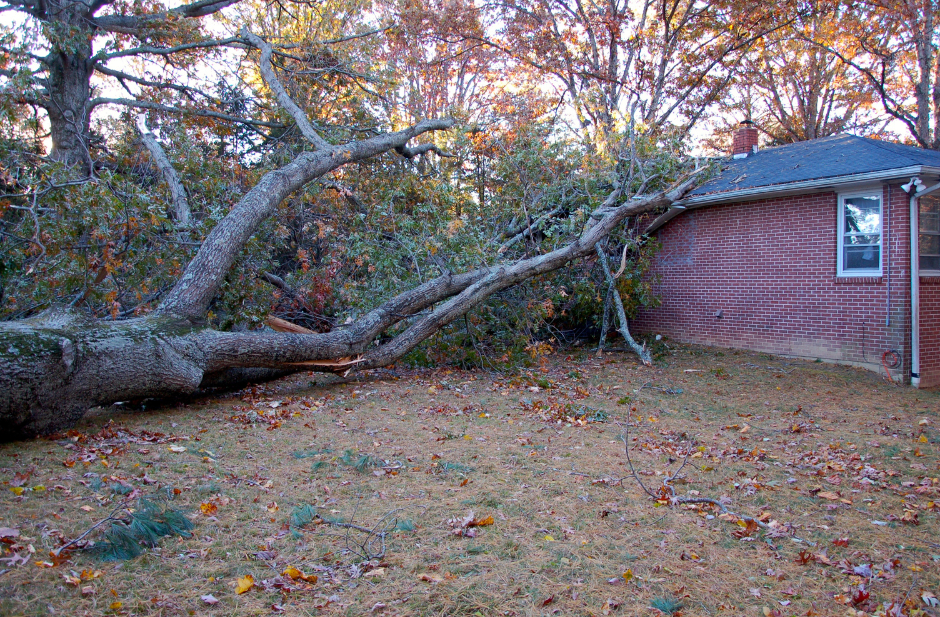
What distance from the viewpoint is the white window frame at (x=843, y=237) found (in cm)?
1002

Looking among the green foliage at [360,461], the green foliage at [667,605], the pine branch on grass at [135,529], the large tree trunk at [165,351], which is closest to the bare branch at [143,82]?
the large tree trunk at [165,351]

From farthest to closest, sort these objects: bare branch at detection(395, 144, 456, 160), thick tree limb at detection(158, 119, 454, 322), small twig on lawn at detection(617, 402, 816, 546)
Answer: bare branch at detection(395, 144, 456, 160) < thick tree limb at detection(158, 119, 454, 322) < small twig on lawn at detection(617, 402, 816, 546)

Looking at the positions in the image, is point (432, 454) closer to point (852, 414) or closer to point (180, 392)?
point (180, 392)

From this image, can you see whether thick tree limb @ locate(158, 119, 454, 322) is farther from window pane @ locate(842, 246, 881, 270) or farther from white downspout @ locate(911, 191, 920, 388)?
white downspout @ locate(911, 191, 920, 388)

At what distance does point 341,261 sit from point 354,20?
22.0 feet

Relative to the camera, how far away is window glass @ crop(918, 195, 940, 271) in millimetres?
9953

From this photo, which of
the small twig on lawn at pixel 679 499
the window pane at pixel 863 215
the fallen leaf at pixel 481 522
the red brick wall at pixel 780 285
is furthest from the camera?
the window pane at pixel 863 215

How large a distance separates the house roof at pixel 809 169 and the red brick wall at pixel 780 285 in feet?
1.36

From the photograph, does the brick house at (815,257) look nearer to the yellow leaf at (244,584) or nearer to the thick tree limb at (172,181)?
the thick tree limb at (172,181)

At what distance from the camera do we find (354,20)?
1362 centimetres

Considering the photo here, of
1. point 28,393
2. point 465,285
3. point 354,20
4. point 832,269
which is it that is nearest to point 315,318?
point 465,285

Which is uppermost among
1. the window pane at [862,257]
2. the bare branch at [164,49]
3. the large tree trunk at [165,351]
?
the bare branch at [164,49]

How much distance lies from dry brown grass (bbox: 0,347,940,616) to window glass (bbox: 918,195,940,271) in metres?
3.83

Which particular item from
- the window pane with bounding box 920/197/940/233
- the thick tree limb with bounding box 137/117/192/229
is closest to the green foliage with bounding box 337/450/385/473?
the thick tree limb with bounding box 137/117/192/229
